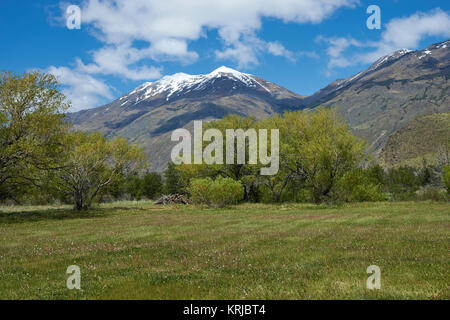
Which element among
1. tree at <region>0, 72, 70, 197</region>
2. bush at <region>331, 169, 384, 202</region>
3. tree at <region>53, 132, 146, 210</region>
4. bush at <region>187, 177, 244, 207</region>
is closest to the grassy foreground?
tree at <region>0, 72, 70, 197</region>

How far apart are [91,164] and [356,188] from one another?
36641 mm

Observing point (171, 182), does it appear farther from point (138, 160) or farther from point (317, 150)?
point (317, 150)

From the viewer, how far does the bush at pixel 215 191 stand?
48.9m

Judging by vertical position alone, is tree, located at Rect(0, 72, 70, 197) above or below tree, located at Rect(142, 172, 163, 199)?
above

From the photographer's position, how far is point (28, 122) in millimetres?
35531

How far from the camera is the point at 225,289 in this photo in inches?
334

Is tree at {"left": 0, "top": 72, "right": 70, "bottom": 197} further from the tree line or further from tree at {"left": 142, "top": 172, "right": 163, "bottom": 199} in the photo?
tree at {"left": 142, "top": 172, "right": 163, "bottom": 199}

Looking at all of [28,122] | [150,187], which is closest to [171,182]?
[150,187]

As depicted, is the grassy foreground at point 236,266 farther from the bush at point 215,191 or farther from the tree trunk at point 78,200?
the bush at point 215,191

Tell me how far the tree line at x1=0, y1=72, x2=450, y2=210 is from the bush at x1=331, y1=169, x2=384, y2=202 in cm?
13

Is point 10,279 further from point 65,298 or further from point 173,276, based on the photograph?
point 173,276

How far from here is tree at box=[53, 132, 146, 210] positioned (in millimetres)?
43844

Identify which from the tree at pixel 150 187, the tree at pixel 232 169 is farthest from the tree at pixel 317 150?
the tree at pixel 150 187
